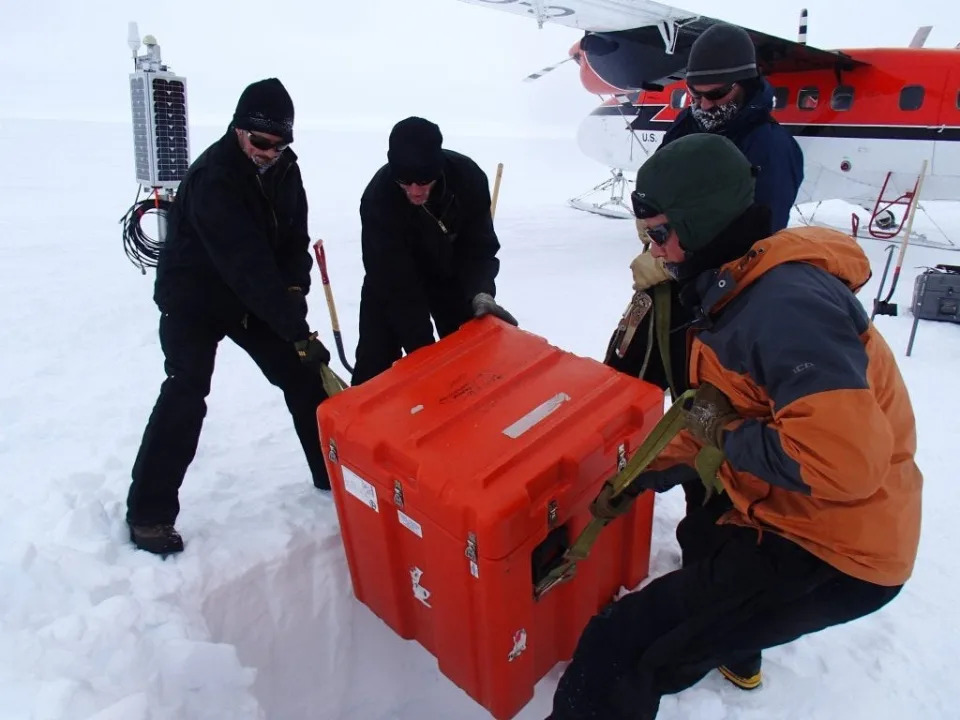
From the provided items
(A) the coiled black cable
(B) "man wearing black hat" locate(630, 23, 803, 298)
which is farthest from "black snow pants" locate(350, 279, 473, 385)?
(A) the coiled black cable

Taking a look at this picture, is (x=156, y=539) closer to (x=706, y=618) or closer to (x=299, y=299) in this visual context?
(x=299, y=299)

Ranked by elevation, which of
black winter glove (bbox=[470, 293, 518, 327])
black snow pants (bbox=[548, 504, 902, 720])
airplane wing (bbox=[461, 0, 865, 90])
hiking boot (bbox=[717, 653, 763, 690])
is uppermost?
airplane wing (bbox=[461, 0, 865, 90])

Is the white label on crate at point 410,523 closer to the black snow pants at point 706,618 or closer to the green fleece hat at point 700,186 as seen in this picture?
the black snow pants at point 706,618

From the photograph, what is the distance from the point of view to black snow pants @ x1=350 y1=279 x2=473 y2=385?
302cm

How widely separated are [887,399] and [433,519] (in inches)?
43.4

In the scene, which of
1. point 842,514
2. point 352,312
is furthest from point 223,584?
A: point 352,312

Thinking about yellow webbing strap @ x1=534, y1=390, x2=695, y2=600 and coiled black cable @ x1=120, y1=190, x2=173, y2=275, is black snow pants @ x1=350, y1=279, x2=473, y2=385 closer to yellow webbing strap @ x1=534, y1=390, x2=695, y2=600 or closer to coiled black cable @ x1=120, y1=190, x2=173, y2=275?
yellow webbing strap @ x1=534, y1=390, x2=695, y2=600

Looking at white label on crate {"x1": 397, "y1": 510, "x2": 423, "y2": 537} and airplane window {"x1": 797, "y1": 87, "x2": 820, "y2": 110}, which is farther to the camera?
airplane window {"x1": 797, "y1": 87, "x2": 820, "y2": 110}

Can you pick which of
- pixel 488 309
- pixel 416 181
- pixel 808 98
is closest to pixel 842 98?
pixel 808 98

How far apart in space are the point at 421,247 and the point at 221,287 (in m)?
0.82

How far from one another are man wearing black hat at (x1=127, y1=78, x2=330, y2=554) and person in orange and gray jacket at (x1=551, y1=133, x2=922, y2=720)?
54.5 inches

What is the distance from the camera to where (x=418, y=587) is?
205 cm

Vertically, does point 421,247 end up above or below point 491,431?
above

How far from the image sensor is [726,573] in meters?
1.57
